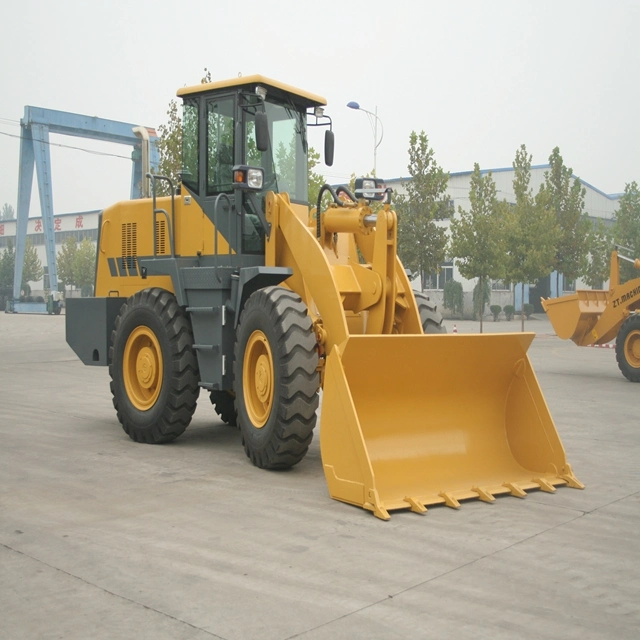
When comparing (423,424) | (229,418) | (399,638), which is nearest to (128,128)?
(229,418)

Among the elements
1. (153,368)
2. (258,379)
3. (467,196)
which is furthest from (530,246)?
(258,379)

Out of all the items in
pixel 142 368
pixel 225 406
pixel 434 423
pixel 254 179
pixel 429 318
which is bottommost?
pixel 225 406

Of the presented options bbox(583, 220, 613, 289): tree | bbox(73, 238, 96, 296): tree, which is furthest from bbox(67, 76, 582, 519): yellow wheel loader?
bbox(73, 238, 96, 296): tree

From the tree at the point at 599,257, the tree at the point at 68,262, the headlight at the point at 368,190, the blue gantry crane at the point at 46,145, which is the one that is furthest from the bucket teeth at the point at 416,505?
the tree at the point at 68,262

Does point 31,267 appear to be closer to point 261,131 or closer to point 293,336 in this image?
point 261,131

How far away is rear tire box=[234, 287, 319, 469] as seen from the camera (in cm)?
707

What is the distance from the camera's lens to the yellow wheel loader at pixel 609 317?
16.5m

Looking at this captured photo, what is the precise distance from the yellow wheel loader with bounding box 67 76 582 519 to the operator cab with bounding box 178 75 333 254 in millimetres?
18

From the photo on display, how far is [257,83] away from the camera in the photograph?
28.1ft

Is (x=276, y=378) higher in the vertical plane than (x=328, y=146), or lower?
lower

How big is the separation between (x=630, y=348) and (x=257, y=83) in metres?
10.7

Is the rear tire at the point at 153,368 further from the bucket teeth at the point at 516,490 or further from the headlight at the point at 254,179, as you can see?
the bucket teeth at the point at 516,490

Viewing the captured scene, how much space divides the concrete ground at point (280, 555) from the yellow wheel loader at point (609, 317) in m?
8.18

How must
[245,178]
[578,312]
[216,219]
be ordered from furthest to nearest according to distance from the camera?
[578,312] → [216,219] → [245,178]
